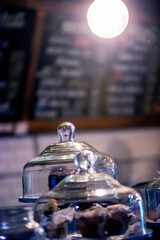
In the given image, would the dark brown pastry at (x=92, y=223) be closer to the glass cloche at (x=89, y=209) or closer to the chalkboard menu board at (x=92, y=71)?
the glass cloche at (x=89, y=209)

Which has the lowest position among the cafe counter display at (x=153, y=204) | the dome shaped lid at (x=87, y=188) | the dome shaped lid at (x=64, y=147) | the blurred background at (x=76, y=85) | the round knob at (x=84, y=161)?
the cafe counter display at (x=153, y=204)

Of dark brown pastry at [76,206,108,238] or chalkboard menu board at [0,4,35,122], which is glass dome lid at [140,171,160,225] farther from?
chalkboard menu board at [0,4,35,122]

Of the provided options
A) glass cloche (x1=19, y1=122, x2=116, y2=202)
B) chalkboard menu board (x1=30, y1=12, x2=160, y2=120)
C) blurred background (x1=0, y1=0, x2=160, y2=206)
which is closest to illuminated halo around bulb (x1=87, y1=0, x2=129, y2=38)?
glass cloche (x1=19, y1=122, x2=116, y2=202)

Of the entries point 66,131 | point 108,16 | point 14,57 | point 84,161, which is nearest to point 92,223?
point 84,161

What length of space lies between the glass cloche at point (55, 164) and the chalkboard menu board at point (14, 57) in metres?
1.81

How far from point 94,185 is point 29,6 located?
238 centimetres

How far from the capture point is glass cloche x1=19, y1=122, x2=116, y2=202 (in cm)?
152

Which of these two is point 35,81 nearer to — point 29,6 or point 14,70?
point 14,70

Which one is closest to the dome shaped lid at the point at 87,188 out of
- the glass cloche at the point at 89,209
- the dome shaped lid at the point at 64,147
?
the glass cloche at the point at 89,209

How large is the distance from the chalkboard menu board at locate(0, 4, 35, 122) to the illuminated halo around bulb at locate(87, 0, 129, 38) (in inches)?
54.3

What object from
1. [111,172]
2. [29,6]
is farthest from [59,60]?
[111,172]

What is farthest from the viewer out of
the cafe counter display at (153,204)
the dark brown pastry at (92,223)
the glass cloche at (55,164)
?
the glass cloche at (55,164)

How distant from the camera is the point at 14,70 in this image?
11.1 ft

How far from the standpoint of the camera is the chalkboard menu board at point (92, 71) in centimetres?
354
